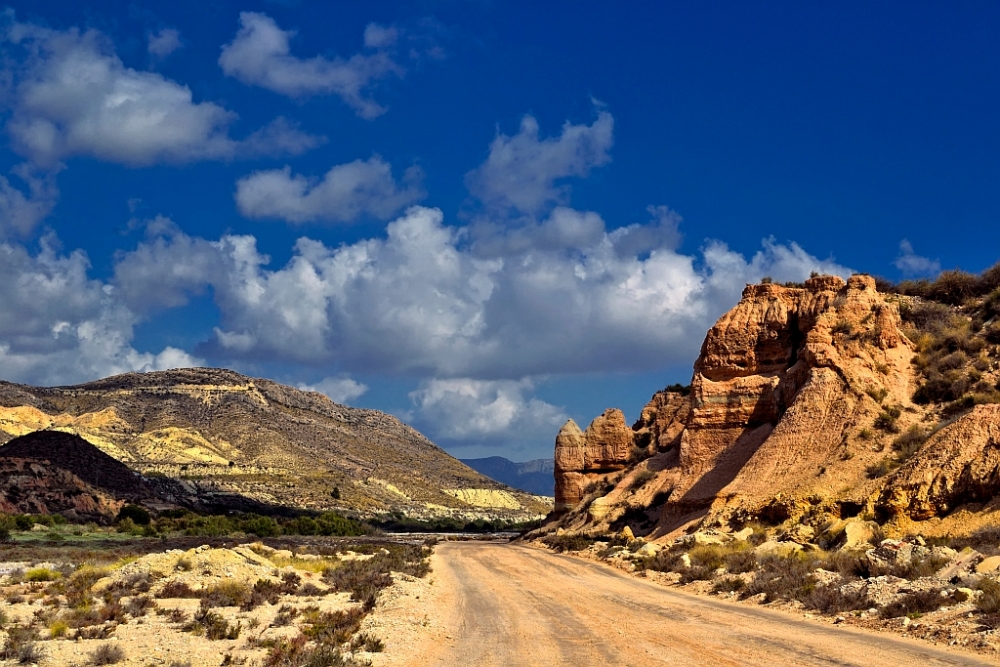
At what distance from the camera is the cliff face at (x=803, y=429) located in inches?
915

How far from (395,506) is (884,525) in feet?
294

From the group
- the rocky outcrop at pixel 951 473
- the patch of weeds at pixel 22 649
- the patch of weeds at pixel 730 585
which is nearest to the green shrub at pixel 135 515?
the patch of weeds at pixel 22 649

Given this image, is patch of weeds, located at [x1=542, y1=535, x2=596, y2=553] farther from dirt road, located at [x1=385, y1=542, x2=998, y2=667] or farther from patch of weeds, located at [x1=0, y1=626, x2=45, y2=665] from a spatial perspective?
patch of weeds, located at [x1=0, y1=626, x2=45, y2=665]

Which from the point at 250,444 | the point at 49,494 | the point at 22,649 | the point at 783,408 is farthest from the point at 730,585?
the point at 250,444

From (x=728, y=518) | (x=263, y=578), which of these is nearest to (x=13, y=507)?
(x=263, y=578)

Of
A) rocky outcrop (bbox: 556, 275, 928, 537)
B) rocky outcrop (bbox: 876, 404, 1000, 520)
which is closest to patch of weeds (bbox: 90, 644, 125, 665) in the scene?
rocky outcrop (bbox: 876, 404, 1000, 520)

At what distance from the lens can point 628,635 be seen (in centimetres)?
1324

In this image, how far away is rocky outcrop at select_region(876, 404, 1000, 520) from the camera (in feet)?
70.6

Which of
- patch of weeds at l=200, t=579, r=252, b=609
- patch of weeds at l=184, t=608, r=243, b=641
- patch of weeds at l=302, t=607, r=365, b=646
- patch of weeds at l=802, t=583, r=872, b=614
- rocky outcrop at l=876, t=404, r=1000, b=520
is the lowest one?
patch of weeds at l=200, t=579, r=252, b=609

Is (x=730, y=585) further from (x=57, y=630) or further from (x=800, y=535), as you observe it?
(x=57, y=630)

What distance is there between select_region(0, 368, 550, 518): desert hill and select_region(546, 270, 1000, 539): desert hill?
60.0 meters

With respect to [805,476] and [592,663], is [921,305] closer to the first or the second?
[805,476]

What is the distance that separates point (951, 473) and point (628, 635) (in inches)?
553

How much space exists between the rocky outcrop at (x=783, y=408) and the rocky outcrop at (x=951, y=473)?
166 cm
